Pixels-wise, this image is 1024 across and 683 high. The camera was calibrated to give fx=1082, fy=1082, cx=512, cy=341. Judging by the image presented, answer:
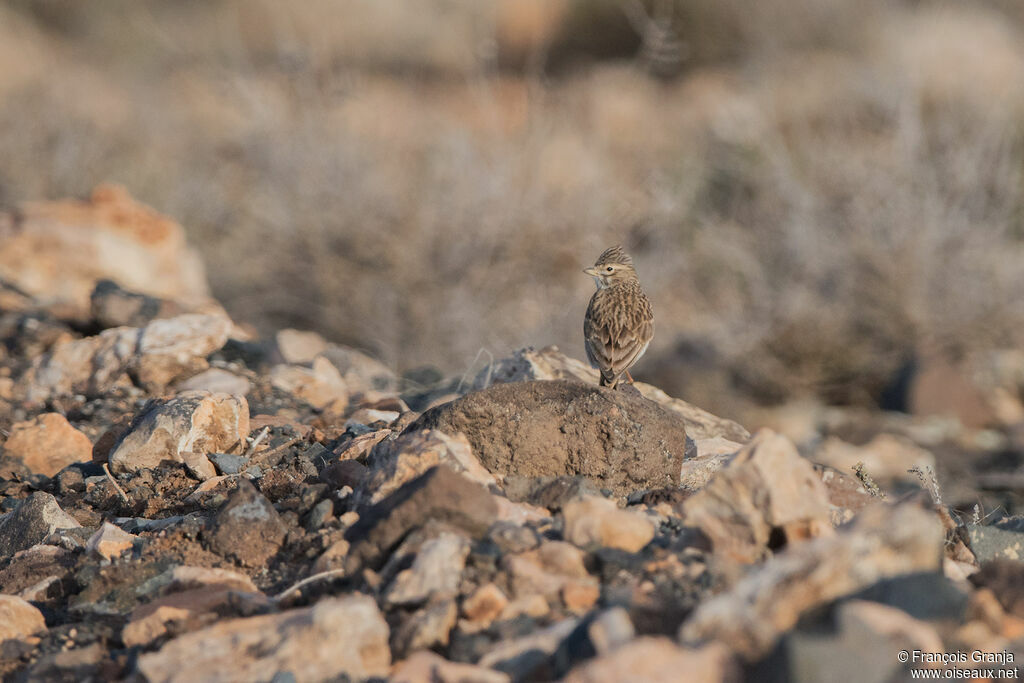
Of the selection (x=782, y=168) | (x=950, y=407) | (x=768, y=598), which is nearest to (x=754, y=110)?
(x=782, y=168)

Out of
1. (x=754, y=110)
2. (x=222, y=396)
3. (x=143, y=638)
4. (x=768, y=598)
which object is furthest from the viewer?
(x=754, y=110)

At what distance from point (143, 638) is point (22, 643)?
A: 0.38 meters

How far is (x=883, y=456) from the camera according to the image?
8.96 meters

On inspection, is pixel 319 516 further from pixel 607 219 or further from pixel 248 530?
pixel 607 219

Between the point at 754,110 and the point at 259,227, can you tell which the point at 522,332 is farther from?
the point at 754,110

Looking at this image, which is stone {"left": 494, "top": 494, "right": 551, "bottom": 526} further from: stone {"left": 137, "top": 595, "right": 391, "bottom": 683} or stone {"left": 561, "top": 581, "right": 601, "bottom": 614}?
stone {"left": 137, "top": 595, "right": 391, "bottom": 683}

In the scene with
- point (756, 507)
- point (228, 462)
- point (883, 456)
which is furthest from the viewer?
point (883, 456)

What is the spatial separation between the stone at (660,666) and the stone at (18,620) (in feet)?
4.98

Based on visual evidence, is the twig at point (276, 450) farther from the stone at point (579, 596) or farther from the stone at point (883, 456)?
the stone at point (883, 456)

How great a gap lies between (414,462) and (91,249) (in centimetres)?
621

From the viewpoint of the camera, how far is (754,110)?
14812 mm

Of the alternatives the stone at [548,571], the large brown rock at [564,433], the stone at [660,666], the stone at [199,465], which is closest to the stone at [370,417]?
the stone at [199,465]

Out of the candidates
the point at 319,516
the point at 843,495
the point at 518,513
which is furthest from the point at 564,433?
the point at 843,495

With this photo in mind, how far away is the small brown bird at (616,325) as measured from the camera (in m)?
5.22
